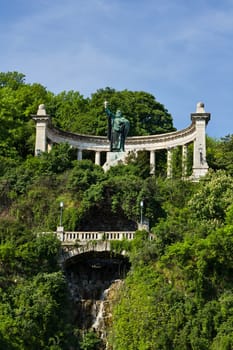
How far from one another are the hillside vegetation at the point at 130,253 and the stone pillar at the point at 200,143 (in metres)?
1.72

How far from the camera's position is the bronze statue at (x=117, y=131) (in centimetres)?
5222

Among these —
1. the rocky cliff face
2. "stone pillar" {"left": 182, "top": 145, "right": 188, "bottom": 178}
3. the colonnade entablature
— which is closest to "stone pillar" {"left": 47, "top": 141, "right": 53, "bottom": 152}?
the colonnade entablature

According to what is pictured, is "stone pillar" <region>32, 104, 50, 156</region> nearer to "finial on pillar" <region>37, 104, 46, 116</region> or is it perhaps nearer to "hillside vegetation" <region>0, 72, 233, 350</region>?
"finial on pillar" <region>37, 104, 46, 116</region>

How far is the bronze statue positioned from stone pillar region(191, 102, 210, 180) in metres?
4.41

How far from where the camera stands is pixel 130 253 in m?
38.0

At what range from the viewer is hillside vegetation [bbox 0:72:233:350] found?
33.8m

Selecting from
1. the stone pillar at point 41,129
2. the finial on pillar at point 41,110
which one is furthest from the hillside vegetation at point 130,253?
the finial on pillar at point 41,110

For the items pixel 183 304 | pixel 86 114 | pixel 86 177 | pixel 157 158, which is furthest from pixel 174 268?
pixel 86 114

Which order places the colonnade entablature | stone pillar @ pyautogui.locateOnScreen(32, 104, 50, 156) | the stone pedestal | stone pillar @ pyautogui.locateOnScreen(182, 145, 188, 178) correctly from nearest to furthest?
stone pillar @ pyautogui.locateOnScreen(182, 145, 188, 178) < the stone pedestal < the colonnade entablature < stone pillar @ pyautogui.locateOnScreen(32, 104, 50, 156)

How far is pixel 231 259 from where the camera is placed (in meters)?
35.5

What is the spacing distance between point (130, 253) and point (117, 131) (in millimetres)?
15687

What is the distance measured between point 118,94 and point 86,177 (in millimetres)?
19125

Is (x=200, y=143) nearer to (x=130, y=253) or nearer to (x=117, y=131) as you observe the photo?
(x=117, y=131)

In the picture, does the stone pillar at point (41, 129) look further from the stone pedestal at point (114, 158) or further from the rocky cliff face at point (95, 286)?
the rocky cliff face at point (95, 286)
